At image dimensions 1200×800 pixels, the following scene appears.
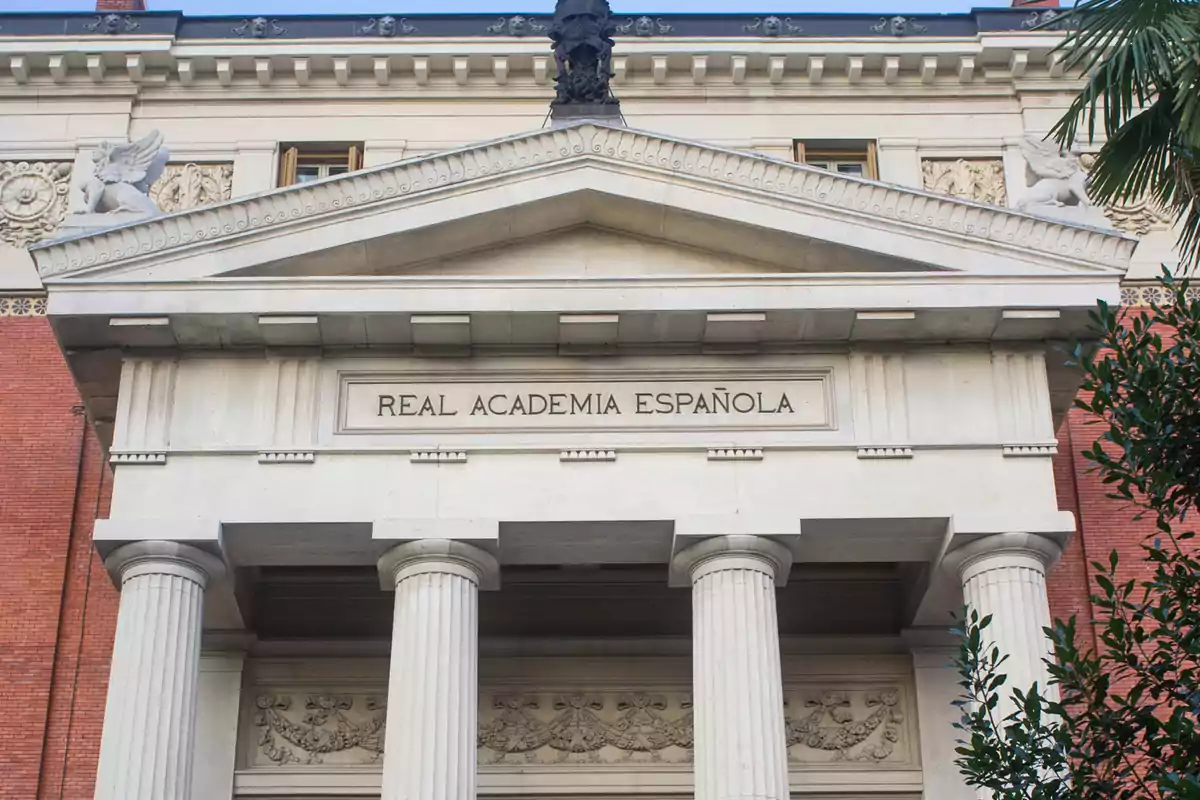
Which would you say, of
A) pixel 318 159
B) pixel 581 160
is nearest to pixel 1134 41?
pixel 581 160

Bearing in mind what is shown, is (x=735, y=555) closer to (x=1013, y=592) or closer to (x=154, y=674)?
(x=1013, y=592)

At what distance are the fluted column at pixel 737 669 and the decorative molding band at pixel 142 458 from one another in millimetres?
6014

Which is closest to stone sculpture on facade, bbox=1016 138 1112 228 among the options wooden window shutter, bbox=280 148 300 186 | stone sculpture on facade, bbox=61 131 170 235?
stone sculpture on facade, bbox=61 131 170 235

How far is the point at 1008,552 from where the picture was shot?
73.8 feet

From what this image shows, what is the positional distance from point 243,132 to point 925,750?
46.2 ft

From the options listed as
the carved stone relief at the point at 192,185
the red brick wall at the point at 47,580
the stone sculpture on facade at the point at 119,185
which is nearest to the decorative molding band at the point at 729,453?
the stone sculpture on facade at the point at 119,185

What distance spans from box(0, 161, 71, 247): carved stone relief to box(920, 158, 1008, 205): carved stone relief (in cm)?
1307

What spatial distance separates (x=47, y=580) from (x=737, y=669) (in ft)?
35.3

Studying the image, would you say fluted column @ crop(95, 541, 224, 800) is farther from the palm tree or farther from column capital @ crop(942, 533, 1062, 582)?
the palm tree

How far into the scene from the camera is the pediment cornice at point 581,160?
76.5 feet

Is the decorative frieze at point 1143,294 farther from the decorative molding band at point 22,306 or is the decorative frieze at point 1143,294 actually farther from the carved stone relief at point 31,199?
the decorative molding band at point 22,306

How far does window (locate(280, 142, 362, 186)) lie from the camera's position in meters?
30.9

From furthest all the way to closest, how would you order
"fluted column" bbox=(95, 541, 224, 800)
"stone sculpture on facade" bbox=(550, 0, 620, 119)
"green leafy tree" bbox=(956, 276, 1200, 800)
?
"stone sculpture on facade" bbox=(550, 0, 620, 119) → "fluted column" bbox=(95, 541, 224, 800) → "green leafy tree" bbox=(956, 276, 1200, 800)

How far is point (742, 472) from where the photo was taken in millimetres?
23000
